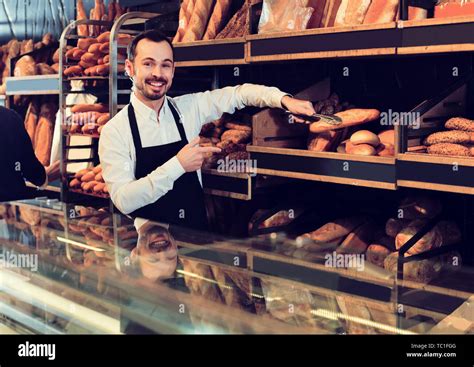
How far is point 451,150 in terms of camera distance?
195 centimetres

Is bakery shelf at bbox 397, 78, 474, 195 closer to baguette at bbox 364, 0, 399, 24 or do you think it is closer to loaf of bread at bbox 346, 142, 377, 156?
loaf of bread at bbox 346, 142, 377, 156

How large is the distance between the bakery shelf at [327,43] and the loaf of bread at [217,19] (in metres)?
0.35

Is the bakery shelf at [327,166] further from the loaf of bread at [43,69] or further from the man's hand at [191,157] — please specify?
the loaf of bread at [43,69]

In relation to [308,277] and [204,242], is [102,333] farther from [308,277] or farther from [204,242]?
[204,242]

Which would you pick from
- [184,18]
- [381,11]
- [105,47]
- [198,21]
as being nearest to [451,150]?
[381,11]

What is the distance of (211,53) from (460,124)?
1.12m

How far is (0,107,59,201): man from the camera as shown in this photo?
3.21 m

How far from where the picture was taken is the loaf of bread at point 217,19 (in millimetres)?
2809

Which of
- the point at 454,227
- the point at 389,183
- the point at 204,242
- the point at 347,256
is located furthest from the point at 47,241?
the point at 454,227
